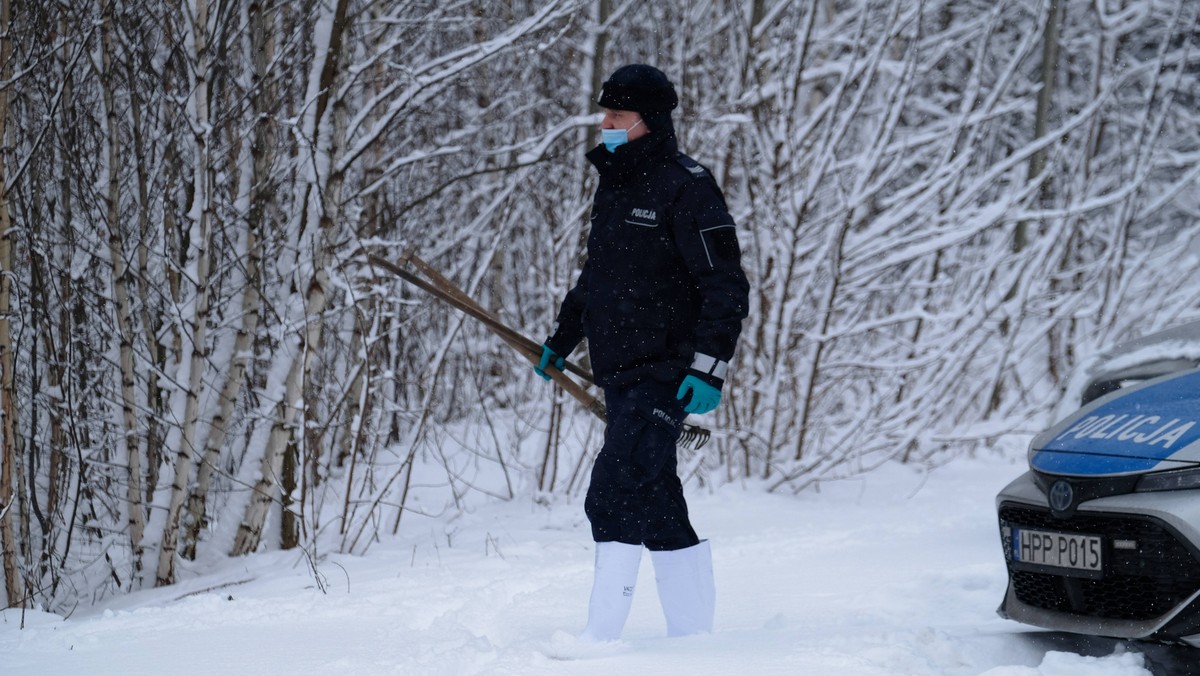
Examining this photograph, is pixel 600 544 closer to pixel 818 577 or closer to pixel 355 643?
pixel 355 643

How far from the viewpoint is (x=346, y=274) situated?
470cm

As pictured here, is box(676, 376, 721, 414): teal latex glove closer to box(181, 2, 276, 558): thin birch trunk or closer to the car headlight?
the car headlight

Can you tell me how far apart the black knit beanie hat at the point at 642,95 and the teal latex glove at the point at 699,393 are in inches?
28.7

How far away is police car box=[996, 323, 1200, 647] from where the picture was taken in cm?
247

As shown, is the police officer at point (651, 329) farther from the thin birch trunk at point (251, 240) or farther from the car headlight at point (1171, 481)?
the thin birch trunk at point (251, 240)

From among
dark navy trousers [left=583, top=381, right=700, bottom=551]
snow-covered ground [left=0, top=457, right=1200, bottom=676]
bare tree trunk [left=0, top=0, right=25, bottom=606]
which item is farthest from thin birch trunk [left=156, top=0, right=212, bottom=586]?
dark navy trousers [left=583, top=381, right=700, bottom=551]

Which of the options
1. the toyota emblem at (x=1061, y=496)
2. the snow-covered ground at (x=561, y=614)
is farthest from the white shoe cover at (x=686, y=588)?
the toyota emblem at (x=1061, y=496)

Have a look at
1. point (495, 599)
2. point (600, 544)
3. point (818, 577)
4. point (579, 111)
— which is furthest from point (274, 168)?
point (579, 111)

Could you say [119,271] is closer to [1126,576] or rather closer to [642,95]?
[642,95]

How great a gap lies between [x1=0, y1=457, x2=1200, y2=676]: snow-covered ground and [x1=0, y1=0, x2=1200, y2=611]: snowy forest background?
459 millimetres

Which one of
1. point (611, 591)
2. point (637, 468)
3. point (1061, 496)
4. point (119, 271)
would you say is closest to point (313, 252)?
point (119, 271)

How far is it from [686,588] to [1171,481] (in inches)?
50.1

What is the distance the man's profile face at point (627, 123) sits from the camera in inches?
118

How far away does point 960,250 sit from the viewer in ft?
28.3
